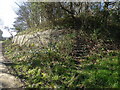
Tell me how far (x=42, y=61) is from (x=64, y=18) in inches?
163

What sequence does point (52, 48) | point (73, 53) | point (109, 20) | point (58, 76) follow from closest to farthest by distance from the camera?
point (58, 76)
point (73, 53)
point (52, 48)
point (109, 20)

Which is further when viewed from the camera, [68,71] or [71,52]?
[71,52]

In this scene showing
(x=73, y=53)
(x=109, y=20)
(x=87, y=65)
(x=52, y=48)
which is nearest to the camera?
(x=87, y=65)

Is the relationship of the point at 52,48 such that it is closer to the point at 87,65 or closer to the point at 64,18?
the point at 87,65

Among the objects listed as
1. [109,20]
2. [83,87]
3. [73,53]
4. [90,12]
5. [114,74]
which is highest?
[90,12]

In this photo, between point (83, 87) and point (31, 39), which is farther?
point (31, 39)

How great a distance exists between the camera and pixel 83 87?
294cm

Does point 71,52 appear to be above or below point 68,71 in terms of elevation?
above

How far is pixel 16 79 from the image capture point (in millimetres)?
3623

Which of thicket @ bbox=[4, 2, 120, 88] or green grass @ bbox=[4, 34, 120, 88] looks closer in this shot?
green grass @ bbox=[4, 34, 120, 88]

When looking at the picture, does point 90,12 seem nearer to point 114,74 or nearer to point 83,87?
point 114,74

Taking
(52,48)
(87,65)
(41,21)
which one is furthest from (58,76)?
(41,21)

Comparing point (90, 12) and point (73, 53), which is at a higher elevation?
point (90, 12)

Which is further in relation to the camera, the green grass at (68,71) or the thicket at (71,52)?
the thicket at (71,52)
